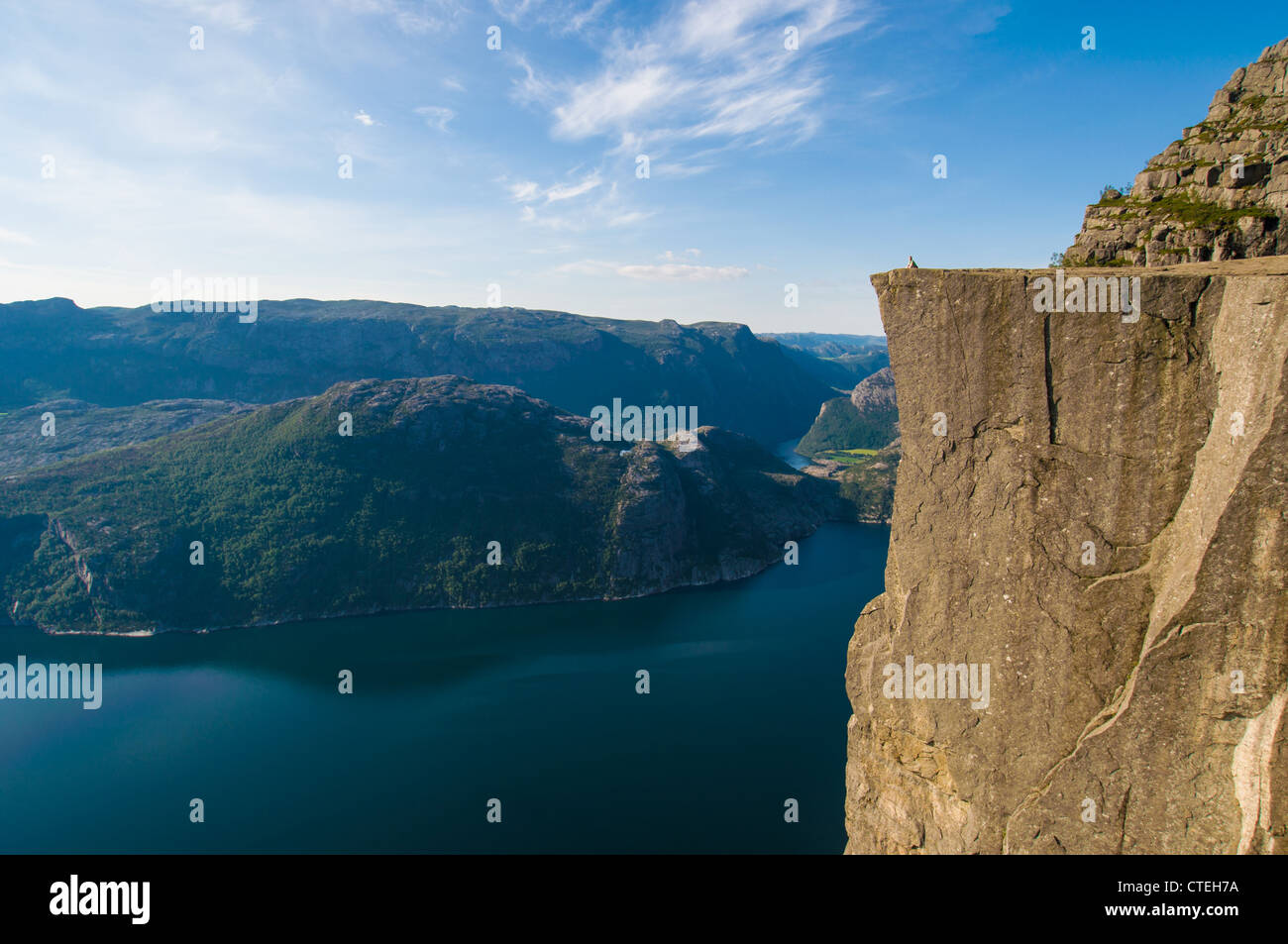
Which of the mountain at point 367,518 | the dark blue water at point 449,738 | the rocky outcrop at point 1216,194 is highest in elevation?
the rocky outcrop at point 1216,194

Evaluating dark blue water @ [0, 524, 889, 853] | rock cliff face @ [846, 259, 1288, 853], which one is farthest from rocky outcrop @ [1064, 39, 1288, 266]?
dark blue water @ [0, 524, 889, 853]

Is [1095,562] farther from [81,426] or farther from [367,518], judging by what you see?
[81,426]

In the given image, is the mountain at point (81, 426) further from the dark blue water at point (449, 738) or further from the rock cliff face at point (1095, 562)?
the rock cliff face at point (1095, 562)

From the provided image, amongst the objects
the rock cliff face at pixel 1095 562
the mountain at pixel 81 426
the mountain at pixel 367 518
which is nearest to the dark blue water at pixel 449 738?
the mountain at pixel 367 518

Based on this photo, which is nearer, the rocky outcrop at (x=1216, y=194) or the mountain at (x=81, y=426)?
the rocky outcrop at (x=1216, y=194)

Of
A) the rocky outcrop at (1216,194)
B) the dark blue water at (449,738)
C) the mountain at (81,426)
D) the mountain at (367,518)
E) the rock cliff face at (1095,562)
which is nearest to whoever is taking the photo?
the rock cliff face at (1095,562)

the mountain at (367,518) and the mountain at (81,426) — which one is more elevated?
the mountain at (81,426)

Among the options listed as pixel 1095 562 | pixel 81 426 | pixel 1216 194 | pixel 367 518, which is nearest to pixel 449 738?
pixel 367 518
